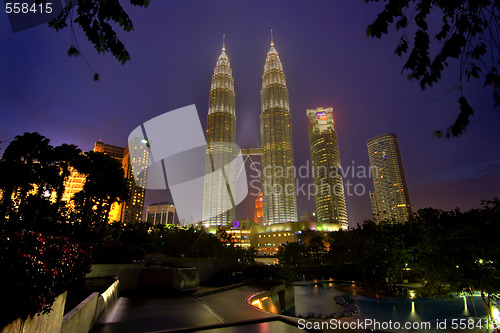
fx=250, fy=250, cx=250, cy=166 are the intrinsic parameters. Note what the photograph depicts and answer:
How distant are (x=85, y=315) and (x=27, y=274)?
405 centimetres

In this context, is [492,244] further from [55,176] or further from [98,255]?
[55,176]

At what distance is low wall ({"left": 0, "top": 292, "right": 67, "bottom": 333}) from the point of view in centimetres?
360

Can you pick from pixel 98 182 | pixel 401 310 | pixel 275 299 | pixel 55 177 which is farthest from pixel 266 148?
pixel 275 299

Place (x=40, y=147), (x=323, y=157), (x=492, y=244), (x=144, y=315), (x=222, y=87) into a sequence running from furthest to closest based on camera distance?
(x=323, y=157) < (x=222, y=87) < (x=40, y=147) < (x=492, y=244) < (x=144, y=315)

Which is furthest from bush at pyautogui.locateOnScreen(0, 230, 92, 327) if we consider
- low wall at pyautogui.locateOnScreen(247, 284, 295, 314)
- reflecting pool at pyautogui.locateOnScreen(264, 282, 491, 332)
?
reflecting pool at pyautogui.locateOnScreen(264, 282, 491, 332)

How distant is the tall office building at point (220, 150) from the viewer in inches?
6452

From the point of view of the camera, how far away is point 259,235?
157 meters

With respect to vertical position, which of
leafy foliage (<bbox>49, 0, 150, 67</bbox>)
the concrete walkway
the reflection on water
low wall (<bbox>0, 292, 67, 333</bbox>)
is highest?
leafy foliage (<bbox>49, 0, 150, 67</bbox>)

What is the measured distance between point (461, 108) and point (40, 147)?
113 ft

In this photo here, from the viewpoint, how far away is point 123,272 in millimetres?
15703

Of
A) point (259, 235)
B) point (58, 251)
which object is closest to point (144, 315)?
point (58, 251)

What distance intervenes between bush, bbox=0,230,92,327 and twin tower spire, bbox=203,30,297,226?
155352 millimetres

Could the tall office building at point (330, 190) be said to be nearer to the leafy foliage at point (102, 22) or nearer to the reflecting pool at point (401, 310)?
the reflecting pool at point (401, 310)

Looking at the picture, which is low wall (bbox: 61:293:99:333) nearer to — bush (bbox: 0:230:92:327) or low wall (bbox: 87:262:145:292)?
bush (bbox: 0:230:92:327)
